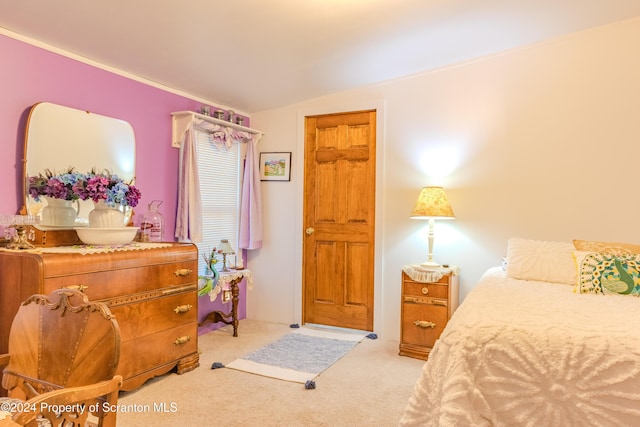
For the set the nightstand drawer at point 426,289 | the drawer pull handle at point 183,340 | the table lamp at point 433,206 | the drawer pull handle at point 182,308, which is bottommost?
the drawer pull handle at point 183,340

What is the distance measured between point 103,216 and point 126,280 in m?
0.44

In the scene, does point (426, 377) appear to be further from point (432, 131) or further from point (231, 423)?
point (432, 131)

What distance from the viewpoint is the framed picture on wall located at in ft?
13.9

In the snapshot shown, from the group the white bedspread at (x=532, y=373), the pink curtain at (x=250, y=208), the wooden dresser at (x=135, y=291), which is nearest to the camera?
the white bedspread at (x=532, y=373)

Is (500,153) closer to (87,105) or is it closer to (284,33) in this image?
(284,33)

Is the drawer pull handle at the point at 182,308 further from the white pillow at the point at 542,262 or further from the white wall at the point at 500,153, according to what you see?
the white pillow at the point at 542,262

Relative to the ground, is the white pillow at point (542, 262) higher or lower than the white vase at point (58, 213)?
lower

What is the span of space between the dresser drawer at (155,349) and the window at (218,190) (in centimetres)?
90

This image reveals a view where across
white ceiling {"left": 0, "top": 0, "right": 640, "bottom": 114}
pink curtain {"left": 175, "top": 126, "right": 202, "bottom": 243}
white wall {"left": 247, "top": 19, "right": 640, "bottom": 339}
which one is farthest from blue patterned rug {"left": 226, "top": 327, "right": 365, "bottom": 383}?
white ceiling {"left": 0, "top": 0, "right": 640, "bottom": 114}

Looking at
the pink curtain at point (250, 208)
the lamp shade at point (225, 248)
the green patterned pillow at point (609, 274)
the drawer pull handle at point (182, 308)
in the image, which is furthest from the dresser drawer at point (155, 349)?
the green patterned pillow at point (609, 274)

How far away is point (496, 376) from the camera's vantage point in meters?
1.49

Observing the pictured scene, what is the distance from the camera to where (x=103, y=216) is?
252 centimetres

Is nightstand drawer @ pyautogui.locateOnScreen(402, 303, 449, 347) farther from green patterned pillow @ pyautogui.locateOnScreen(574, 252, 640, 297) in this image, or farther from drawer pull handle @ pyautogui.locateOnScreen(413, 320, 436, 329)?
green patterned pillow @ pyautogui.locateOnScreen(574, 252, 640, 297)

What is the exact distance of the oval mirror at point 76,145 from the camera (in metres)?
2.40
